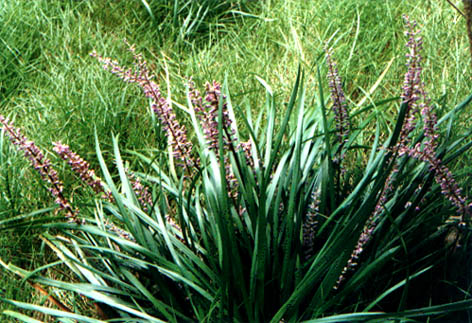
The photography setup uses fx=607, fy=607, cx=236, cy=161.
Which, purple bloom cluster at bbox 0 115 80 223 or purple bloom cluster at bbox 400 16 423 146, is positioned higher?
purple bloom cluster at bbox 400 16 423 146

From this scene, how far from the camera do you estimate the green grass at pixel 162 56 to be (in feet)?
9.42

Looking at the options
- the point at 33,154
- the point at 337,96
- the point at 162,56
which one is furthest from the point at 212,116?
the point at 162,56

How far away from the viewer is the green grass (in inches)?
113

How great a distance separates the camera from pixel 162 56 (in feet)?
11.4

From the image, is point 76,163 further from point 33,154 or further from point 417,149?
point 417,149

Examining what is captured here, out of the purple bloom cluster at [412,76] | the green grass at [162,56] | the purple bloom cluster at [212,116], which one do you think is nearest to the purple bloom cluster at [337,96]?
the purple bloom cluster at [412,76]

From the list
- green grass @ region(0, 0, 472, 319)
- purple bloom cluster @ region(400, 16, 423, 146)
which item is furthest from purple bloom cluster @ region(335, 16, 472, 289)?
green grass @ region(0, 0, 472, 319)

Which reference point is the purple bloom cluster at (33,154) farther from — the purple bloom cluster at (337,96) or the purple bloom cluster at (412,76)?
the purple bloom cluster at (412,76)

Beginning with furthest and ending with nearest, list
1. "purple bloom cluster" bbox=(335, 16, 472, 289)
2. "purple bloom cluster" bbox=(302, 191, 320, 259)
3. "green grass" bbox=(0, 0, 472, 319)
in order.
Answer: "green grass" bbox=(0, 0, 472, 319)
"purple bloom cluster" bbox=(302, 191, 320, 259)
"purple bloom cluster" bbox=(335, 16, 472, 289)

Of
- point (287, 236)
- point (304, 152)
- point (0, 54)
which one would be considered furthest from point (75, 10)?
point (287, 236)

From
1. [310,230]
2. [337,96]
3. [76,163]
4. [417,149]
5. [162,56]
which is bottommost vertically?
[310,230]

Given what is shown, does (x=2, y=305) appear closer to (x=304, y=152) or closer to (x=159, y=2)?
(x=304, y=152)

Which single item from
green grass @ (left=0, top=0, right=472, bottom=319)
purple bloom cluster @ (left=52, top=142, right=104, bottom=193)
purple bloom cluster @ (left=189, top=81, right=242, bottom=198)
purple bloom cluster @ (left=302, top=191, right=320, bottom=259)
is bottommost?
purple bloom cluster @ (left=302, top=191, right=320, bottom=259)

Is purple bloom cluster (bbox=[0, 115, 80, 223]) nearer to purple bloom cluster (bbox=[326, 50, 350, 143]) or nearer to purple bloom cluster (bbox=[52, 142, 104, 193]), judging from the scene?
purple bloom cluster (bbox=[52, 142, 104, 193])
